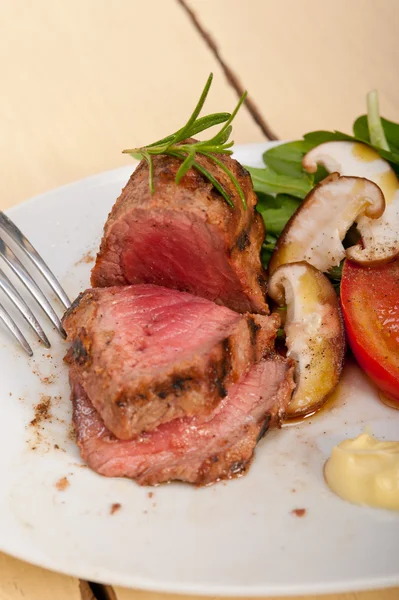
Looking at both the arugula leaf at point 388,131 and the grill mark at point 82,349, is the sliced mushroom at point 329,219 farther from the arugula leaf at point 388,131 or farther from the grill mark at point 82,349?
the grill mark at point 82,349

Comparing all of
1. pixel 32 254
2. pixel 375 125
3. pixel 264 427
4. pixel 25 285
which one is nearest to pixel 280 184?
pixel 375 125

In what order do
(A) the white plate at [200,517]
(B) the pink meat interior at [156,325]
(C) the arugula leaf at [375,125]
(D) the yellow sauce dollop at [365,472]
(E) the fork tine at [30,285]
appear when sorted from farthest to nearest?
(C) the arugula leaf at [375,125], (E) the fork tine at [30,285], (B) the pink meat interior at [156,325], (D) the yellow sauce dollop at [365,472], (A) the white plate at [200,517]

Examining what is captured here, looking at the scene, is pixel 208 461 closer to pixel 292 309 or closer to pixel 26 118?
pixel 292 309

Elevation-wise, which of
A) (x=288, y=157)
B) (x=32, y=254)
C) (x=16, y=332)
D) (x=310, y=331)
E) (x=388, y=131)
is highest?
(x=32, y=254)

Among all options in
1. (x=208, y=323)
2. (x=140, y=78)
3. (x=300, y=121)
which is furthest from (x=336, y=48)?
(x=208, y=323)

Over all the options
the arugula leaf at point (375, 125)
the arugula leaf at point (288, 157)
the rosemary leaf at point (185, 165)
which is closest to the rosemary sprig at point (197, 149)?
the rosemary leaf at point (185, 165)

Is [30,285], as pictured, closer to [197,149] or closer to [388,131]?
[197,149]
